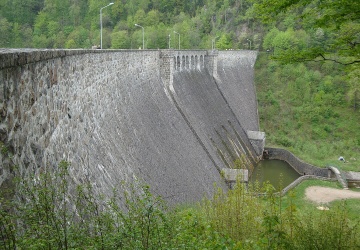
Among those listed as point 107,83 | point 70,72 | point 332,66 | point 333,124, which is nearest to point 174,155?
point 107,83

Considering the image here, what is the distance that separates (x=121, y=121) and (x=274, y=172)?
2498 cm

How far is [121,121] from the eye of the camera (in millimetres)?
16938

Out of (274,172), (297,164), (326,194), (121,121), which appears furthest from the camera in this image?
(297,164)

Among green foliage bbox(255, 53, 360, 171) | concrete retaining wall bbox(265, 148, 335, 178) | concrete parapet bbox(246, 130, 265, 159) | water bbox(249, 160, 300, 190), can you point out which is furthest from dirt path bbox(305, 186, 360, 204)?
concrete parapet bbox(246, 130, 265, 159)

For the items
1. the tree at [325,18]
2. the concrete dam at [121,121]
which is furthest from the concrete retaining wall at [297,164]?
the tree at [325,18]

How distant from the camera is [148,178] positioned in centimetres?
1655

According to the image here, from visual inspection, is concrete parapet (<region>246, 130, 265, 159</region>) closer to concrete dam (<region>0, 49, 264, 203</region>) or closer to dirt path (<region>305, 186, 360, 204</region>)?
concrete dam (<region>0, 49, 264, 203</region>)

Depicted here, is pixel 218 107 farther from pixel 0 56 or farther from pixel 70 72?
pixel 0 56

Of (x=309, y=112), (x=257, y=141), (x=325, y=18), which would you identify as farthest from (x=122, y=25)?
(x=325, y=18)

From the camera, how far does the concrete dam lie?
22.0 ft

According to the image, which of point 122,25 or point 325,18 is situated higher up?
point 122,25

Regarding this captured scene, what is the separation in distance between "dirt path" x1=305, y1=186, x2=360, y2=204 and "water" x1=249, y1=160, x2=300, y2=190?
6.40 meters

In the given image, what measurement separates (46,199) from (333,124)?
52.2 metres

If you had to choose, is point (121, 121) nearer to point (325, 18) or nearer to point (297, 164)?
point (325, 18)
